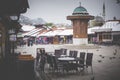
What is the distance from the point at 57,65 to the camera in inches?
457

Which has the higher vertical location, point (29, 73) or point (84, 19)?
point (84, 19)

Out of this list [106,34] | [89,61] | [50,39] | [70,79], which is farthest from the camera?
[50,39]

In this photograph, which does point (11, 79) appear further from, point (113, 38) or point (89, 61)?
point (113, 38)

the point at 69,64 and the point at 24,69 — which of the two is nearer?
the point at 24,69

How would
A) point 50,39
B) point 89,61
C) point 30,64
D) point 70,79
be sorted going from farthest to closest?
point 50,39
point 89,61
point 70,79
point 30,64

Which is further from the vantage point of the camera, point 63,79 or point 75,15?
point 75,15

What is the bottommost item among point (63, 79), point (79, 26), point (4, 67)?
point (63, 79)

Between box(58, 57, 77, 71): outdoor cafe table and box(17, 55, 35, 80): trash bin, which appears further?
box(58, 57, 77, 71): outdoor cafe table

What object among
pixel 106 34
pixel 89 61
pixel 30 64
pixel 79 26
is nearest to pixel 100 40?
pixel 106 34

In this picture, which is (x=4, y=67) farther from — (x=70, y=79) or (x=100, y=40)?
(x=100, y=40)

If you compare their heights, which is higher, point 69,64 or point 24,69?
point 24,69

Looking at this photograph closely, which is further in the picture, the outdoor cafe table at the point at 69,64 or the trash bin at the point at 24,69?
the outdoor cafe table at the point at 69,64

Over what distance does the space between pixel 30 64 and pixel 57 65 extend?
3800 millimetres

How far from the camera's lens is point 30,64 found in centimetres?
789
